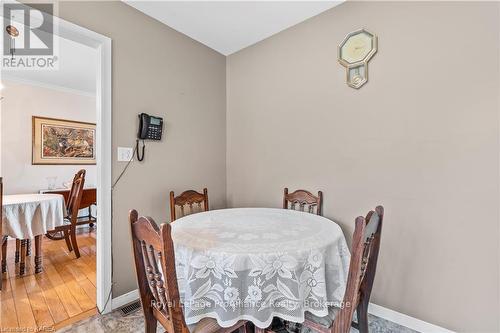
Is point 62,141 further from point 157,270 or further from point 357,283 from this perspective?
point 357,283

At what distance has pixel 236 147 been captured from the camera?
9.01 feet

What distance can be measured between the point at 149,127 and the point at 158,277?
1447 millimetres

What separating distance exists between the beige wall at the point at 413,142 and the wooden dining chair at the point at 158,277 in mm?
1353

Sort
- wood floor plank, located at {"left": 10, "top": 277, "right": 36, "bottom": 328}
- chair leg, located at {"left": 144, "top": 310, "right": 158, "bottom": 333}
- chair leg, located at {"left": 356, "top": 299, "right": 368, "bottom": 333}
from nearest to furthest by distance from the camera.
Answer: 1. chair leg, located at {"left": 144, "top": 310, "right": 158, "bottom": 333}
2. chair leg, located at {"left": 356, "top": 299, "right": 368, "bottom": 333}
3. wood floor plank, located at {"left": 10, "top": 277, "right": 36, "bottom": 328}

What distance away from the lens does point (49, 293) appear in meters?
2.04

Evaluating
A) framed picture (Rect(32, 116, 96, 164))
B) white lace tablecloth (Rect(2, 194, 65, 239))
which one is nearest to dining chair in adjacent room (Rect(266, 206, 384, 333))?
white lace tablecloth (Rect(2, 194, 65, 239))

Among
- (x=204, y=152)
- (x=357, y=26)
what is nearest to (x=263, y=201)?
(x=204, y=152)

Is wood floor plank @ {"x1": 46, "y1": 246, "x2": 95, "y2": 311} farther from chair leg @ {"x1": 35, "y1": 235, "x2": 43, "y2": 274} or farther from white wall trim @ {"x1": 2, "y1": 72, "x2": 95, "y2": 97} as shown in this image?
white wall trim @ {"x1": 2, "y1": 72, "x2": 95, "y2": 97}

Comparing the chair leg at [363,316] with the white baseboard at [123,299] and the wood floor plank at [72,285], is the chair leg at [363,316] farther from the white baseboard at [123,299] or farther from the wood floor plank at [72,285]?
the wood floor plank at [72,285]

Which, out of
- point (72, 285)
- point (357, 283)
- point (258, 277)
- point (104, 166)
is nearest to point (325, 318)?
point (357, 283)

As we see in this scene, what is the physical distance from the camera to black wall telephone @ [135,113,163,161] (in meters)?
1.97

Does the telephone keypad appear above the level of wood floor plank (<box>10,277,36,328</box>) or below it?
above

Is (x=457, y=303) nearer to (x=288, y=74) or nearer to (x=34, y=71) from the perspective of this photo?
(x=288, y=74)

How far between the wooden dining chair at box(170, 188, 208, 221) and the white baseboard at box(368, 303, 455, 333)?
5.55ft
